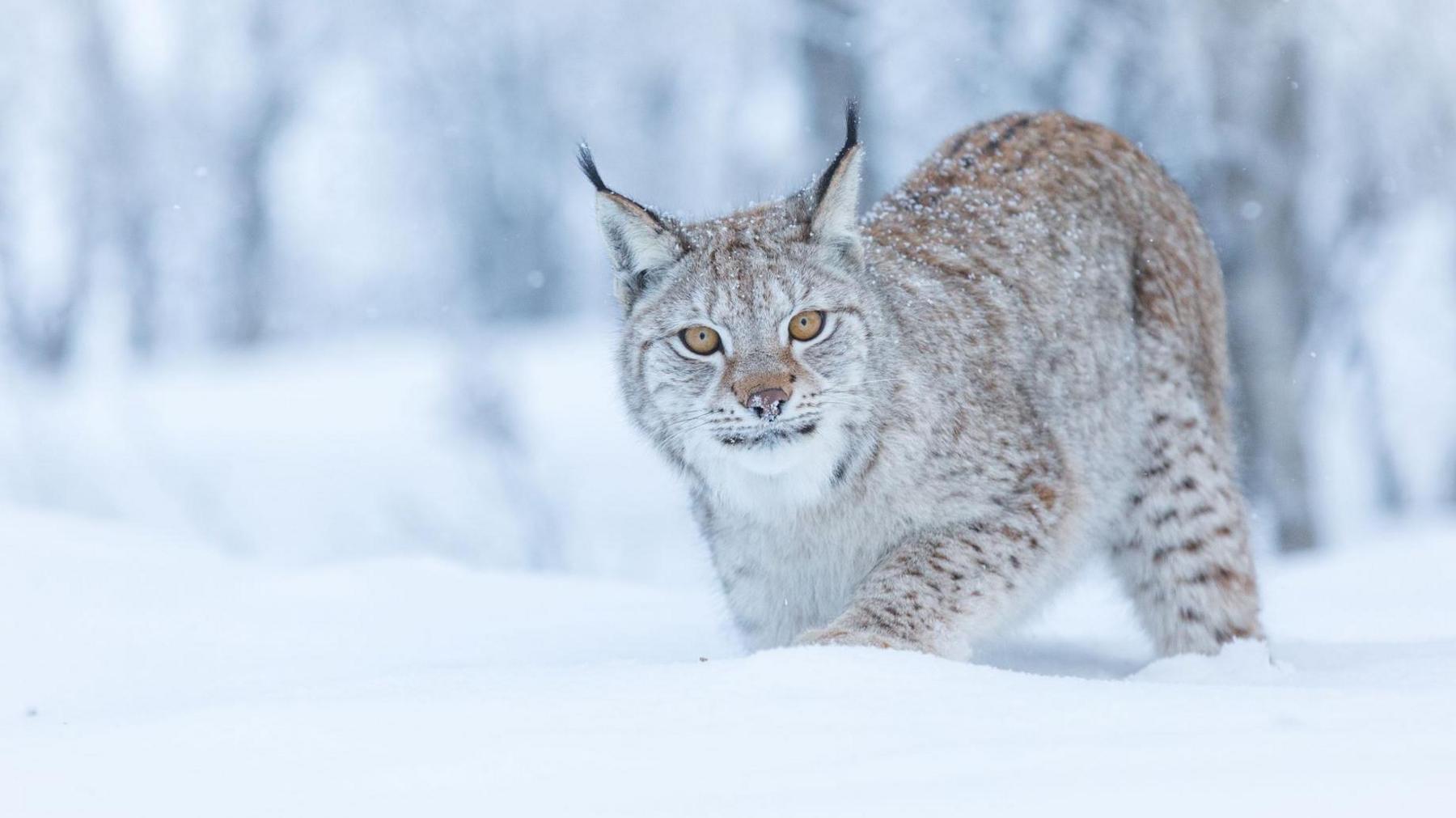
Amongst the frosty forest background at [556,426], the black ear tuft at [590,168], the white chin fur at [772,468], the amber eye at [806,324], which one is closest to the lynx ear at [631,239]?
the black ear tuft at [590,168]

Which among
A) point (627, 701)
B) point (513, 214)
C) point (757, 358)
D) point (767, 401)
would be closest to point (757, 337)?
point (757, 358)

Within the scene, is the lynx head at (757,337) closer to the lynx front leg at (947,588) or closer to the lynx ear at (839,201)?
the lynx ear at (839,201)

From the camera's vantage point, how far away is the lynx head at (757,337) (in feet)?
12.7

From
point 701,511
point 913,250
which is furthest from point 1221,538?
point 701,511

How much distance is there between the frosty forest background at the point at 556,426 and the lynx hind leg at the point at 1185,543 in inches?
7.0

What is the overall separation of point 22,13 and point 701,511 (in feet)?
48.8

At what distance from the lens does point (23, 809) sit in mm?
2691

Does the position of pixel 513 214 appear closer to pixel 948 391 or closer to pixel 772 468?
pixel 948 391

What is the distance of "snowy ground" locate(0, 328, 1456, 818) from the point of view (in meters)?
2.57

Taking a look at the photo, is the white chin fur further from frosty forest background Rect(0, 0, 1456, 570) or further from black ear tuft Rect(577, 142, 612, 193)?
frosty forest background Rect(0, 0, 1456, 570)

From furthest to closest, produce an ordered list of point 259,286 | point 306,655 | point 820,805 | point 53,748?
point 259,286 → point 306,655 → point 53,748 → point 820,805

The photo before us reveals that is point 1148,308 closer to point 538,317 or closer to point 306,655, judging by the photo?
point 306,655

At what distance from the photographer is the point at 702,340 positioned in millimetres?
4016

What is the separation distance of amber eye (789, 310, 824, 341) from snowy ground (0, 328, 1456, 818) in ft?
2.85
